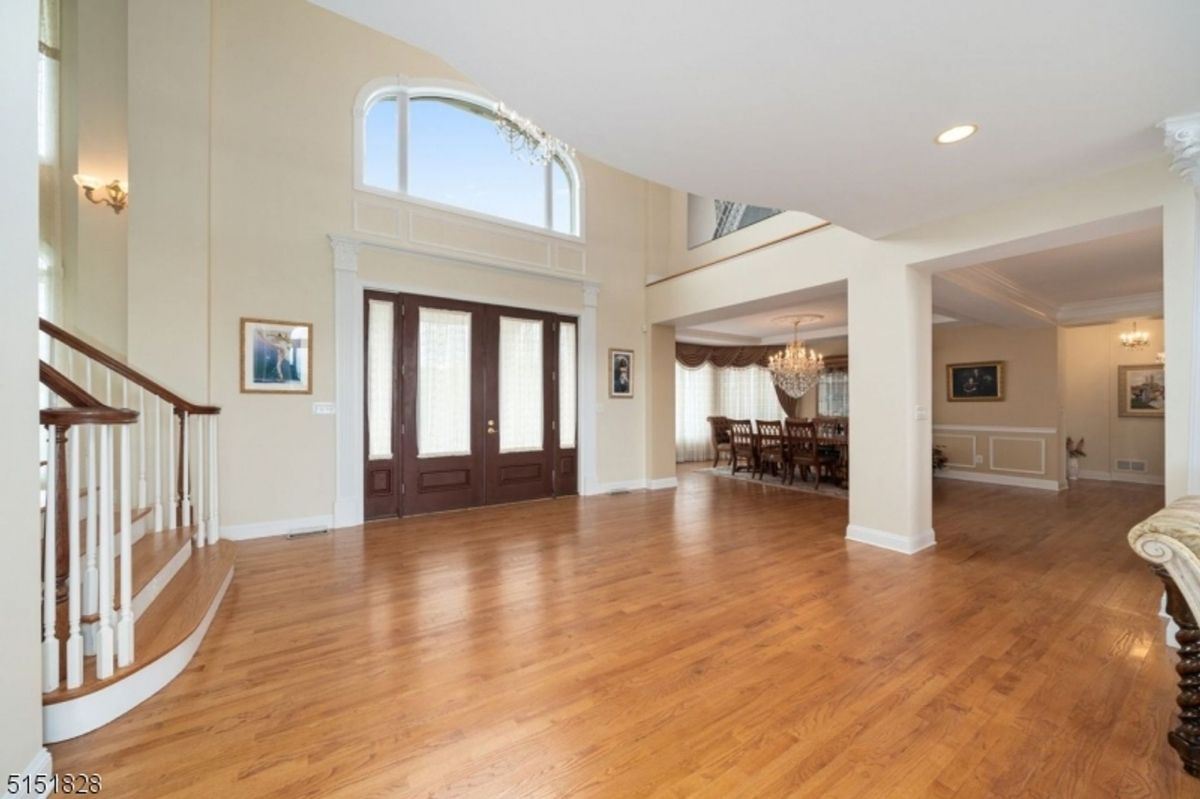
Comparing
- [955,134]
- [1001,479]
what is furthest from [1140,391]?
[955,134]

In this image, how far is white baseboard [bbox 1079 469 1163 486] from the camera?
725 centimetres

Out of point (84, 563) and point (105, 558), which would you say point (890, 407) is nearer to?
point (105, 558)

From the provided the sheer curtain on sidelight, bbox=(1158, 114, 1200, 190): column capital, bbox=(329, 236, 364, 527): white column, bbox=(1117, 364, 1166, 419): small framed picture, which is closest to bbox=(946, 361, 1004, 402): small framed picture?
bbox=(1117, 364, 1166, 419): small framed picture

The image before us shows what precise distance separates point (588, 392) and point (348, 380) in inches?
114

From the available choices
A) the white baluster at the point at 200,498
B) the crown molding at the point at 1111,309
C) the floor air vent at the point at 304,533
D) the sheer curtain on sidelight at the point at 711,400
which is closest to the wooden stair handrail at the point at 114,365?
the white baluster at the point at 200,498

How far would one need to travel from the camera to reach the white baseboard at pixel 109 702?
1.68 m

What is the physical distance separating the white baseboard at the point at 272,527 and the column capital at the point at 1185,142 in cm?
645

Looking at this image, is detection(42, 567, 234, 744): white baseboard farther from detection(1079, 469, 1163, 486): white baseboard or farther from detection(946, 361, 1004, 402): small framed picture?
detection(1079, 469, 1163, 486): white baseboard

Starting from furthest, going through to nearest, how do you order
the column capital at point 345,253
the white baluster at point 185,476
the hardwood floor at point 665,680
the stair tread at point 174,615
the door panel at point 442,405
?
the door panel at point 442,405
the column capital at point 345,253
the white baluster at point 185,476
the stair tread at point 174,615
the hardwood floor at point 665,680

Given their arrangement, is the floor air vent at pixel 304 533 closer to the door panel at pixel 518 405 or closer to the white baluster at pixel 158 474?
the white baluster at pixel 158 474

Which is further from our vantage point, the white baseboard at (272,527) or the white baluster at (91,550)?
the white baseboard at (272,527)

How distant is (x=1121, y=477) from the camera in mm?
7602

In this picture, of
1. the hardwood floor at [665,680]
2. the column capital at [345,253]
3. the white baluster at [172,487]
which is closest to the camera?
the hardwood floor at [665,680]

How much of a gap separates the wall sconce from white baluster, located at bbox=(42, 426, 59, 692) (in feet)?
11.5
